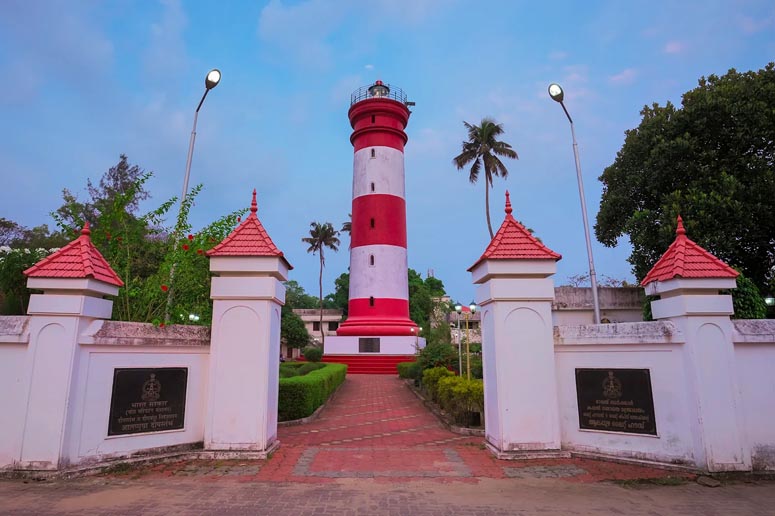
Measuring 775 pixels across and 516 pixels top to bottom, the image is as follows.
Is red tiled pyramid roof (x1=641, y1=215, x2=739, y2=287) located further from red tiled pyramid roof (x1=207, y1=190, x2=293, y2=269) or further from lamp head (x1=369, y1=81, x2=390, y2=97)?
lamp head (x1=369, y1=81, x2=390, y2=97)

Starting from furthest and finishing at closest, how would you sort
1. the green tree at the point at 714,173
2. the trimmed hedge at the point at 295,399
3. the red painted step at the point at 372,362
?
the red painted step at the point at 372,362, the green tree at the point at 714,173, the trimmed hedge at the point at 295,399

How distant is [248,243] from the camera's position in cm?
780

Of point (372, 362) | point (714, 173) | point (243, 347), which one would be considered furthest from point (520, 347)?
point (372, 362)

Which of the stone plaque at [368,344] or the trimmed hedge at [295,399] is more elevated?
the stone plaque at [368,344]

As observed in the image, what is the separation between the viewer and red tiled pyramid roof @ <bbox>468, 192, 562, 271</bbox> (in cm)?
771

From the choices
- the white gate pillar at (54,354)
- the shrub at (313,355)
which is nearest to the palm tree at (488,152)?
the shrub at (313,355)

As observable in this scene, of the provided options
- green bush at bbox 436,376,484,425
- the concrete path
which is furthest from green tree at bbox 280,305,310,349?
the concrete path

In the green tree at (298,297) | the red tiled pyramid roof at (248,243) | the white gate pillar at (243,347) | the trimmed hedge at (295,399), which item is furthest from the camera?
the green tree at (298,297)

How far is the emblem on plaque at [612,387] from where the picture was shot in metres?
7.05

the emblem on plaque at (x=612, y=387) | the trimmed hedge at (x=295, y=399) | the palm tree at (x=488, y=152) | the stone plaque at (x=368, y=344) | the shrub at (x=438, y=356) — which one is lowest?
the trimmed hedge at (x=295, y=399)

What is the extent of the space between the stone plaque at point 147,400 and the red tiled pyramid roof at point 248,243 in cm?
208

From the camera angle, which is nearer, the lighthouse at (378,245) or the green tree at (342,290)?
the lighthouse at (378,245)

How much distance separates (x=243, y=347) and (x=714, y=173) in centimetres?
1896

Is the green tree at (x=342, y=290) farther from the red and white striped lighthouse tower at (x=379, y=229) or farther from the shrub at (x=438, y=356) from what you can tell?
the shrub at (x=438, y=356)
